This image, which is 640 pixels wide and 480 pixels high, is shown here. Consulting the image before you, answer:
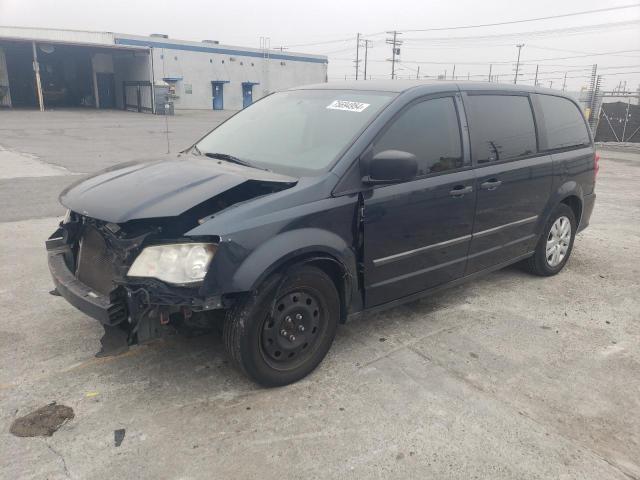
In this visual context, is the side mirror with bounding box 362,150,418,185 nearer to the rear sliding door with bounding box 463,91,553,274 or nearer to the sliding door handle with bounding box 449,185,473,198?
the sliding door handle with bounding box 449,185,473,198

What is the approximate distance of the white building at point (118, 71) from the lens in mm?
33938

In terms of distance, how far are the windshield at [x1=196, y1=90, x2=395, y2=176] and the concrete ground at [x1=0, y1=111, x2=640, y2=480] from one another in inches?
53.5

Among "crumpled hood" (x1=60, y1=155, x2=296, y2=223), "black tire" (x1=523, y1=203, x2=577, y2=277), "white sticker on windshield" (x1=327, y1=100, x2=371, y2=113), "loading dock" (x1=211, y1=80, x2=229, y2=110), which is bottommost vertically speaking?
"black tire" (x1=523, y1=203, x2=577, y2=277)

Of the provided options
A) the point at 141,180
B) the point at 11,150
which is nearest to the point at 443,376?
the point at 141,180

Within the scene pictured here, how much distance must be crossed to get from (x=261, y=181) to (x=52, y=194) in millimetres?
6734

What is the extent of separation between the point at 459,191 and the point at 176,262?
2.20 meters

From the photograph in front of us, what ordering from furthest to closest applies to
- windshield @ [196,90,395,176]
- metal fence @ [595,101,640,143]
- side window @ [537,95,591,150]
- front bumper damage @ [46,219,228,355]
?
metal fence @ [595,101,640,143] < side window @ [537,95,591,150] < windshield @ [196,90,395,176] < front bumper damage @ [46,219,228,355]

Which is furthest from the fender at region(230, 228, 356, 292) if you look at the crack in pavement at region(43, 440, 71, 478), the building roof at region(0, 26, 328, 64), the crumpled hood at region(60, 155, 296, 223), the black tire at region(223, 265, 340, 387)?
the building roof at region(0, 26, 328, 64)

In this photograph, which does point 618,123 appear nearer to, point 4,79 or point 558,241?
point 558,241

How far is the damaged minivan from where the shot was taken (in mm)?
2746

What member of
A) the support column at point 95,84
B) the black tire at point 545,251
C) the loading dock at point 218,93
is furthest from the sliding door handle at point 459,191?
the loading dock at point 218,93

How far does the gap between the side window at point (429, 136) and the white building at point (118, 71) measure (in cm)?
3048

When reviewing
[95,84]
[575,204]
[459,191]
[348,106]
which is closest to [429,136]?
[459,191]

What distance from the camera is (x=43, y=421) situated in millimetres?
2766
